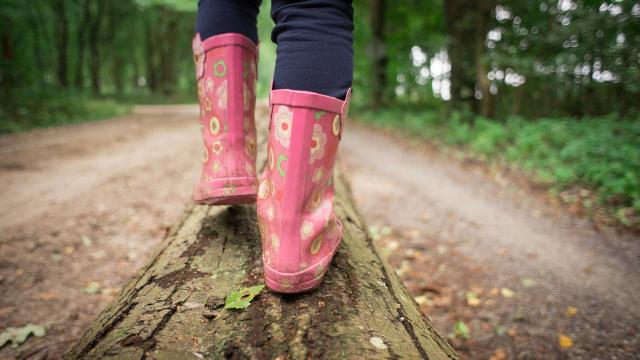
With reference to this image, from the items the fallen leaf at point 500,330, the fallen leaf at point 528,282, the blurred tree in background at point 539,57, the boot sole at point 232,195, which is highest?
the blurred tree in background at point 539,57

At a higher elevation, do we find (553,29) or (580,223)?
(553,29)

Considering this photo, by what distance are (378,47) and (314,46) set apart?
11.7 metres

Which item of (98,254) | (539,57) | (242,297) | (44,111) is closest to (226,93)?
(242,297)

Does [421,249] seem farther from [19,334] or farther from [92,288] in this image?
[19,334]

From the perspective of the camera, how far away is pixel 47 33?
17328 millimetres

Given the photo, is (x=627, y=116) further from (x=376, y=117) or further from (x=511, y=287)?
(x=376, y=117)

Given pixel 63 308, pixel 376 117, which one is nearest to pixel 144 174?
pixel 63 308

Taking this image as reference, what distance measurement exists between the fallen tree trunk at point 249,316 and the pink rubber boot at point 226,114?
0.19 m

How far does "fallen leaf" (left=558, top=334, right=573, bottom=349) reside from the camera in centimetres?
158

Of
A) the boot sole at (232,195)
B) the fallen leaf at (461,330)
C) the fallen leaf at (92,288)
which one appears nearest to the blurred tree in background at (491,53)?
the fallen leaf at (461,330)

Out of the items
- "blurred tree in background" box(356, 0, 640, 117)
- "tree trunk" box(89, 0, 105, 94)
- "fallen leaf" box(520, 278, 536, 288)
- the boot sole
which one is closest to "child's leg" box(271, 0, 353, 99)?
the boot sole

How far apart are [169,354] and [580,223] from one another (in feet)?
11.4

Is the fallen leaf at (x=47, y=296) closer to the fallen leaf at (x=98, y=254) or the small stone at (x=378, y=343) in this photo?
the fallen leaf at (x=98, y=254)

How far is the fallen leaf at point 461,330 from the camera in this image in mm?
1711
